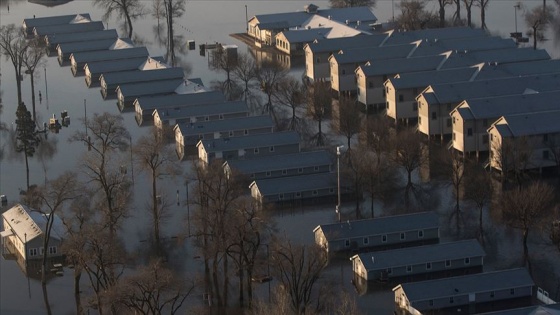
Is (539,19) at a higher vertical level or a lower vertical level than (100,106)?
higher

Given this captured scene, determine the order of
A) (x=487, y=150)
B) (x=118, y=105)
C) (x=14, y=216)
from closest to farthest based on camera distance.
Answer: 1. (x=14, y=216)
2. (x=487, y=150)
3. (x=118, y=105)

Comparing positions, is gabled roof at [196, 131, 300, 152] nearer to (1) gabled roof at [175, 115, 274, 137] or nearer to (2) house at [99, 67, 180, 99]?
(1) gabled roof at [175, 115, 274, 137]

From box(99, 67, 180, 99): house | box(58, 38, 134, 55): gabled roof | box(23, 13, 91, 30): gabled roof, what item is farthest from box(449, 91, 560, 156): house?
box(23, 13, 91, 30): gabled roof

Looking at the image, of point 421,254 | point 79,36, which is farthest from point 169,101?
point 421,254

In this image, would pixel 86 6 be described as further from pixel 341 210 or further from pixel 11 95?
pixel 341 210

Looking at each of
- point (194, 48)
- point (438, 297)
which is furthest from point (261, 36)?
point (438, 297)

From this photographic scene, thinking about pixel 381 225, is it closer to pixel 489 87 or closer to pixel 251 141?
pixel 251 141
